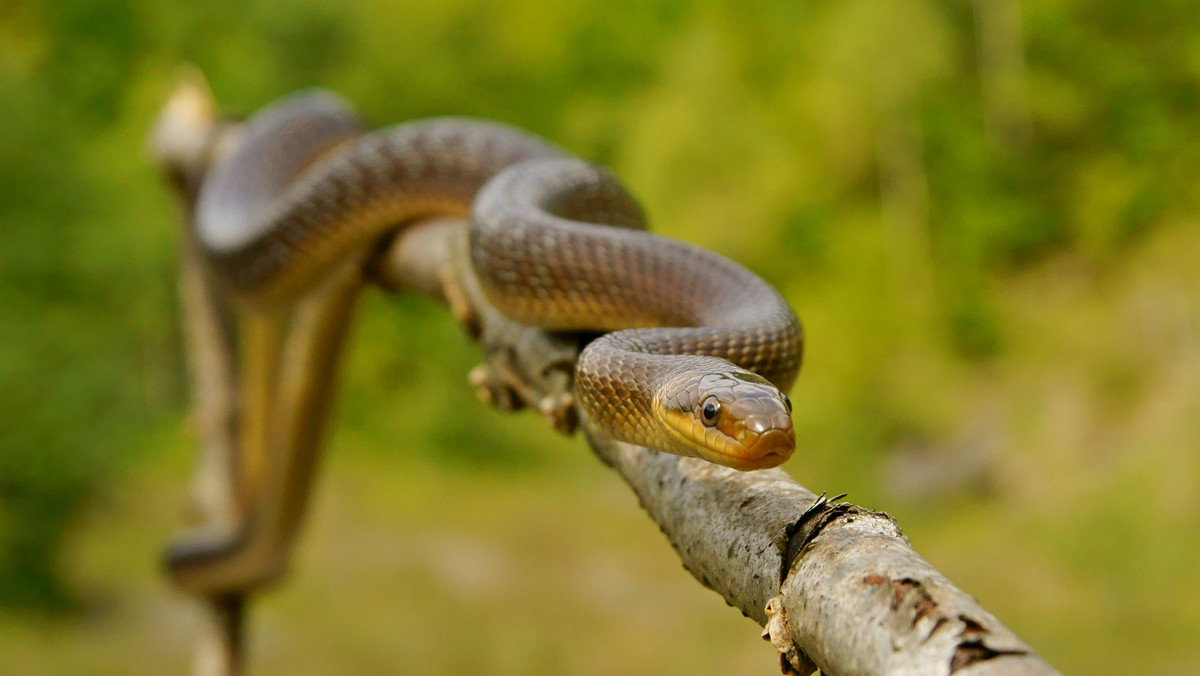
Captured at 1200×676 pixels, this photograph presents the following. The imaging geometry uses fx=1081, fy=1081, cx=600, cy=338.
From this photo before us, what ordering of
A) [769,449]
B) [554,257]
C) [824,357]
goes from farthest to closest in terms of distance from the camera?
1. [824,357]
2. [554,257]
3. [769,449]

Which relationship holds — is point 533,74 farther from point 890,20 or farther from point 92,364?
point 92,364

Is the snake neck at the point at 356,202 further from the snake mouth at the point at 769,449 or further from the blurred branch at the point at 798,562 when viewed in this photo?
the snake mouth at the point at 769,449

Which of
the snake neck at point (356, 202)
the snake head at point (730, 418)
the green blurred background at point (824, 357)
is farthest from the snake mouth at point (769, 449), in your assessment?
the green blurred background at point (824, 357)

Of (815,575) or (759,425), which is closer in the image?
(815,575)

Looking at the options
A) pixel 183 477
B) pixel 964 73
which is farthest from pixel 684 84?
pixel 183 477

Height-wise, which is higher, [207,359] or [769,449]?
[769,449]

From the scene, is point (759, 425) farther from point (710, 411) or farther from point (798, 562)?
point (798, 562)

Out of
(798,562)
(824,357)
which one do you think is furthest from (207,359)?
(824,357)

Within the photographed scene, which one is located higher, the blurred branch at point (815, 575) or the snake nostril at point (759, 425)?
the snake nostril at point (759, 425)
